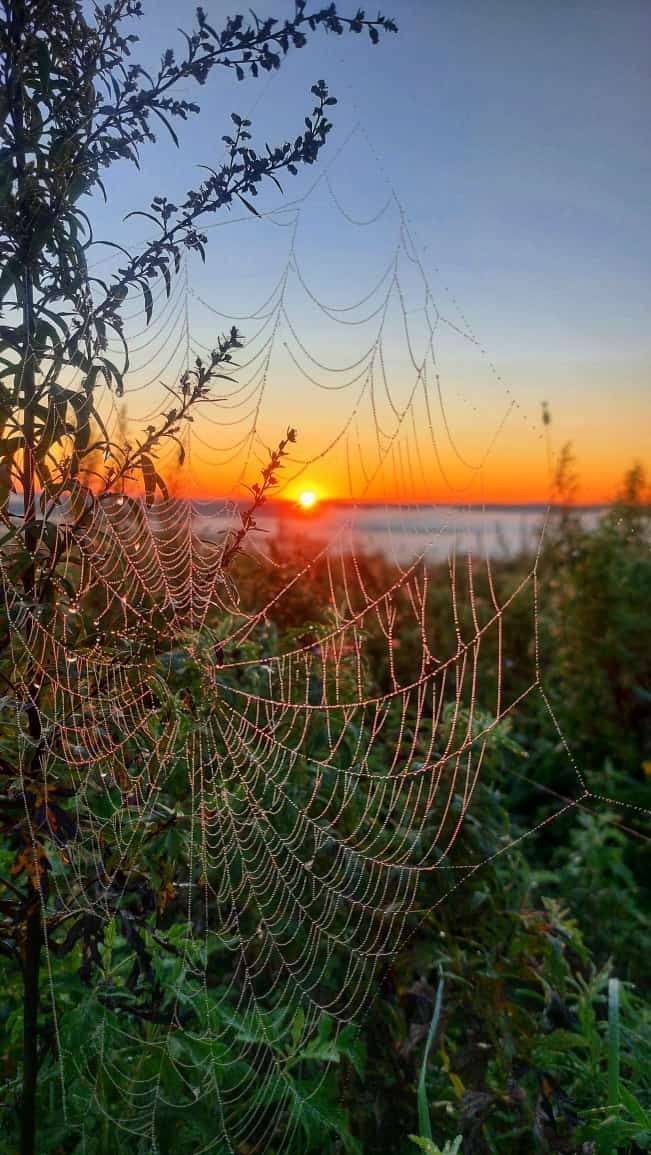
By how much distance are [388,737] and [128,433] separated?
1.78 meters

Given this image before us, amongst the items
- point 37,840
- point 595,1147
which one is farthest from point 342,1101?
point 37,840

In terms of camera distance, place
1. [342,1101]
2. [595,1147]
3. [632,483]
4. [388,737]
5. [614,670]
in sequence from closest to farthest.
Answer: [595,1147]
[342,1101]
[388,737]
[614,670]
[632,483]

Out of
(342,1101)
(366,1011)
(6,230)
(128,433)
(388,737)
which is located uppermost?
(6,230)

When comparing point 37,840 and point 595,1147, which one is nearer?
point 37,840

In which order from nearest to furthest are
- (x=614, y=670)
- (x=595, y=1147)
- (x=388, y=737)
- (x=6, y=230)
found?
(x=6, y=230)
(x=595, y=1147)
(x=388, y=737)
(x=614, y=670)

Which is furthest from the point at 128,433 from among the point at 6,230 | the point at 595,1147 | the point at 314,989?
the point at 595,1147

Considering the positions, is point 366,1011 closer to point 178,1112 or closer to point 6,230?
point 178,1112

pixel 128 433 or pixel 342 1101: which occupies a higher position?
pixel 128 433

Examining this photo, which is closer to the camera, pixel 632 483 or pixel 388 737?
pixel 388 737

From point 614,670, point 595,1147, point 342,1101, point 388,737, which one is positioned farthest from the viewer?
point 614,670

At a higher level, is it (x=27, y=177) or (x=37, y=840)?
(x=27, y=177)

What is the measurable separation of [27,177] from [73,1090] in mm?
2335

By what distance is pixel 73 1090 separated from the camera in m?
2.84

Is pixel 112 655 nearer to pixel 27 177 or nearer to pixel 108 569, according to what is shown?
pixel 108 569
